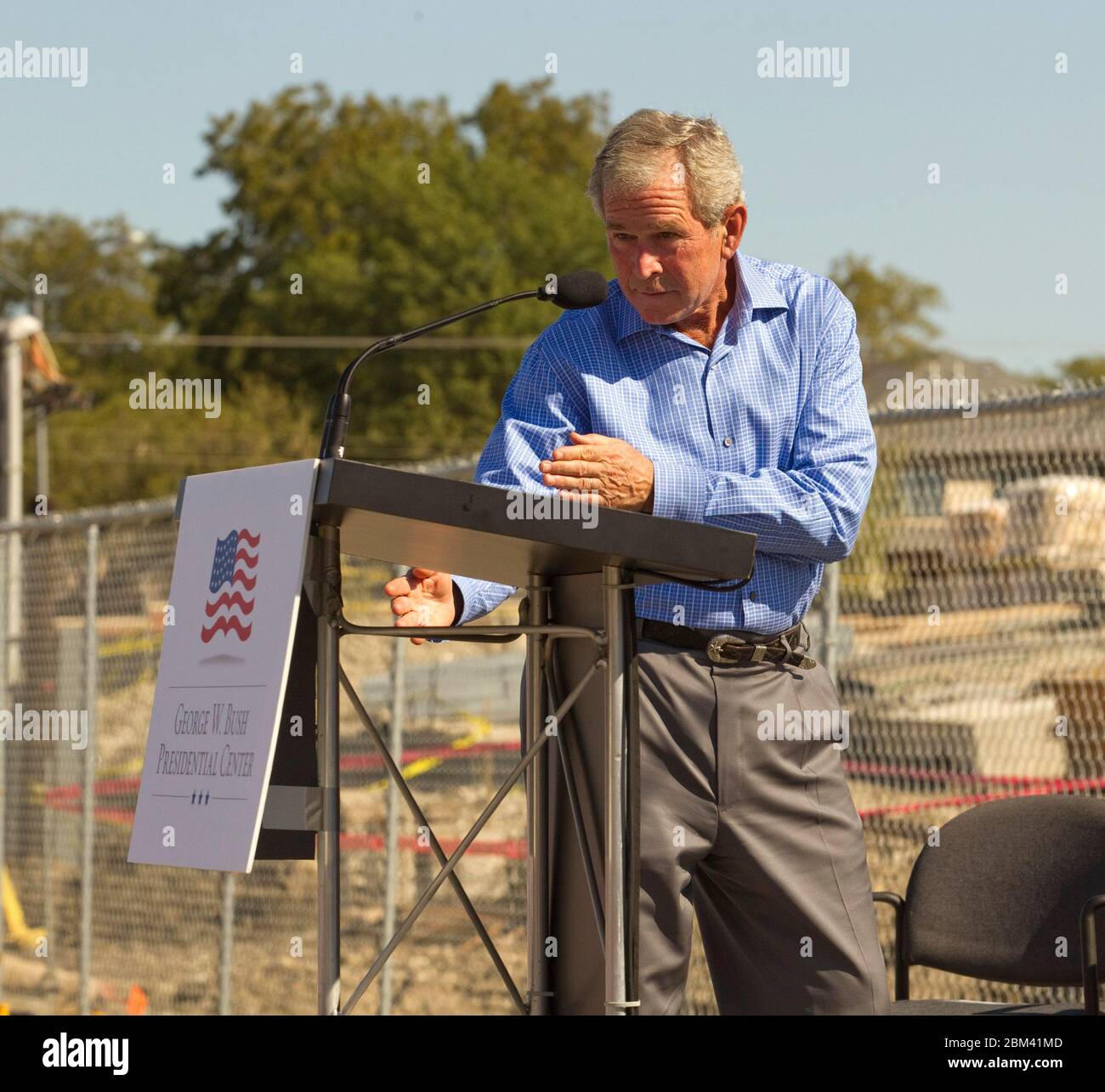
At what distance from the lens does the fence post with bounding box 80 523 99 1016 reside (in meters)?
7.31

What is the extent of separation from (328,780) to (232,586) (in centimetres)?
32

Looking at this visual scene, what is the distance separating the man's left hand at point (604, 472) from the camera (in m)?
2.49

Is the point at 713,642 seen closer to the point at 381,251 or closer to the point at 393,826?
the point at 393,826

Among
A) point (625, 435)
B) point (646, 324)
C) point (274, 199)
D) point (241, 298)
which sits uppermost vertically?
point (274, 199)

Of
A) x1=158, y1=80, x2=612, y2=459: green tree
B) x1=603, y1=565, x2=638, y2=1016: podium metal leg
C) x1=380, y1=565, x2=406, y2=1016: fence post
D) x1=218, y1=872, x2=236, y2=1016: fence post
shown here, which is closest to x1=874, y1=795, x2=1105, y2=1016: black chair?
x1=603, y1=565, x2=638, y2=1016: podium metal leg

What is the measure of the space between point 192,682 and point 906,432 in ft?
10.7

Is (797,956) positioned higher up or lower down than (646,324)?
lower down

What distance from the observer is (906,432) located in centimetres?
512

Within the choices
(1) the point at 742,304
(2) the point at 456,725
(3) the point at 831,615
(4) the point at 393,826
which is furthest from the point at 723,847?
(2) the point at 456,725

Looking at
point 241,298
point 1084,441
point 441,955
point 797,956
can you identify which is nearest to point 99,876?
point 441,955

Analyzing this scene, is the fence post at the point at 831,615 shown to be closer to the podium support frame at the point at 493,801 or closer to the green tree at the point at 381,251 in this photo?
the podium support frame at the point at 493,801

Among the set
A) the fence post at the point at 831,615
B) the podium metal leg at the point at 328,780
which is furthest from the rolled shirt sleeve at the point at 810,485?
the fence post at the point at 831,615

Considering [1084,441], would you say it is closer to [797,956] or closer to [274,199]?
[797,956]

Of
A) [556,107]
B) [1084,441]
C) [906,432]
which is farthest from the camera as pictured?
[556,107]
